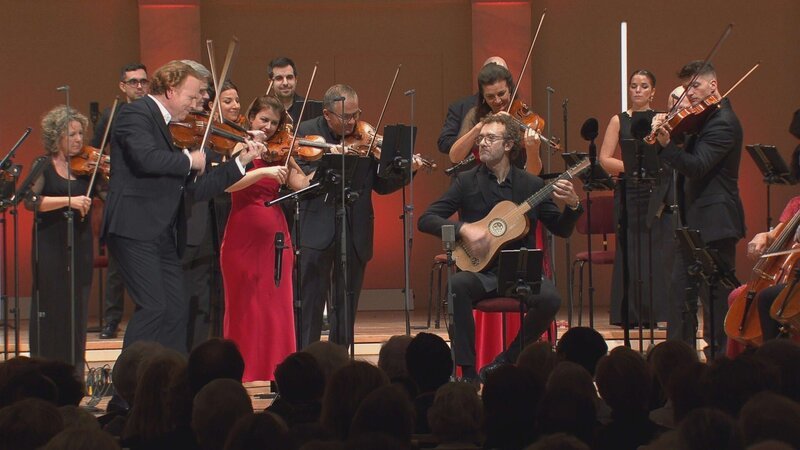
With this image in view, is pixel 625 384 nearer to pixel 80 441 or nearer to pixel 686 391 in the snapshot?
pixel 686 391

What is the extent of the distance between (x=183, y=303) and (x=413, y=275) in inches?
182

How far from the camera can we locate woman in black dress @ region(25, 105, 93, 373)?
6434 mm

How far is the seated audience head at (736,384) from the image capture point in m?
3.61

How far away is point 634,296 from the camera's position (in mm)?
7820

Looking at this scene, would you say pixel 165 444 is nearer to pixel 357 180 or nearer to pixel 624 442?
pixel 624 442

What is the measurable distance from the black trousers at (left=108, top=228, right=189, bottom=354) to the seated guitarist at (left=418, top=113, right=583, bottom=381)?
144 centimetres

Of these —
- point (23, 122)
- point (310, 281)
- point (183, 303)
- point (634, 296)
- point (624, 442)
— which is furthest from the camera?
point (23, 122)

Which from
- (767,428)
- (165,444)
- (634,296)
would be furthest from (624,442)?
(634,296)

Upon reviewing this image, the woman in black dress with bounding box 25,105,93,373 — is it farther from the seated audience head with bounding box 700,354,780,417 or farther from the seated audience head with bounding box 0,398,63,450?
the seated audience head with bounding box 700,354,780,417

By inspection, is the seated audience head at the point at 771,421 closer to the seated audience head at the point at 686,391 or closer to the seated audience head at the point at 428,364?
the seated audience head at the point at 686,391

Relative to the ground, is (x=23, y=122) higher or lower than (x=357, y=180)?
higher

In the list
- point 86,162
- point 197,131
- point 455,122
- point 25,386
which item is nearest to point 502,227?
point 455,122

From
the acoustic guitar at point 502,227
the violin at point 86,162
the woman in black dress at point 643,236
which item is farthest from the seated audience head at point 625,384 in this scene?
the woman in black dress at point 643,236

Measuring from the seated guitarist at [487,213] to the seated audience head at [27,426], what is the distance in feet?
10.4
